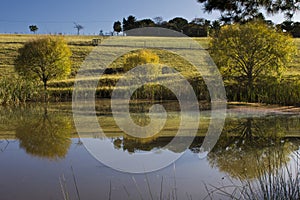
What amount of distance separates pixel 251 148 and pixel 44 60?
634 inches

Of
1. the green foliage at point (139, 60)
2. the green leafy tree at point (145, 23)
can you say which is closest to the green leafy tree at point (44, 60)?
the green foliage at point (139, 60)

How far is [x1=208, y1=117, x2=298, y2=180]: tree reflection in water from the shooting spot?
575 centimetres

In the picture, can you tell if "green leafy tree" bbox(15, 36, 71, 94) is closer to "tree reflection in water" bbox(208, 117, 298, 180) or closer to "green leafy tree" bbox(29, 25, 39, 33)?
"tree reflection in water" bbox(208, 117, 298, 180)

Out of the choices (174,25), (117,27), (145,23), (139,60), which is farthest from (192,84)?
(117,27)

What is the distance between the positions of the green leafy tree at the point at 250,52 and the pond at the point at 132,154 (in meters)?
7.78

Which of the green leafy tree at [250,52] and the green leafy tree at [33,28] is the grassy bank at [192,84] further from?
the green leafy tree at [33,28]

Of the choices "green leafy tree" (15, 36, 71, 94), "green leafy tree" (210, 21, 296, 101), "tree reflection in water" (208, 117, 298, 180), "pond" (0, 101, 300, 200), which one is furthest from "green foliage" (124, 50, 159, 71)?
"tree reflection in water" (208, 117, 298, 180)

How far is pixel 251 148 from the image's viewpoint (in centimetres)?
768

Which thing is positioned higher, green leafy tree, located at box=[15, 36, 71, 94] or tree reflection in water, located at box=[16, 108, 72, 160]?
green leafy tree, located at box=[15, 36, 71, 94]

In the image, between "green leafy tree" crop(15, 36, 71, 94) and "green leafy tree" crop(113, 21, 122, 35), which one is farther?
"green leafy tree" crop(113, 21, 122, 35)

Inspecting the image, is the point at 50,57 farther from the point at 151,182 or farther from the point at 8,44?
the point at 8,44

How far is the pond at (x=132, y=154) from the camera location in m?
5.00

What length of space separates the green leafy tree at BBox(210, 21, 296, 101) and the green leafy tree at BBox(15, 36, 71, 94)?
806 cm

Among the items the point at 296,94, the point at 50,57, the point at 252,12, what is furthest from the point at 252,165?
the point at 50,57
